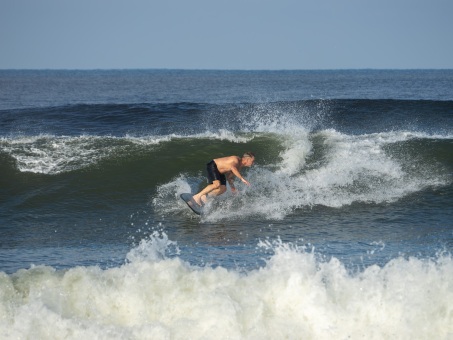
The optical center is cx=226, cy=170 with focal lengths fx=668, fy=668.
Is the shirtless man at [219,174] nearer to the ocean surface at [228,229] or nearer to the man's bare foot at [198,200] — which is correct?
the man's bare foot at [198,200]

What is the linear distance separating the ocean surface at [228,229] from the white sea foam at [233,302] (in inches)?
0.6

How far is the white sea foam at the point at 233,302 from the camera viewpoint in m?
6.60

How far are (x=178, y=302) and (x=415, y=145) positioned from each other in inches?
443

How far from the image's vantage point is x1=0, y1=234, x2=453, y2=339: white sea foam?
21.7 ft

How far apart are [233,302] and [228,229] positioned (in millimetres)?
4293

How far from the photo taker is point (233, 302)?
6770 mm

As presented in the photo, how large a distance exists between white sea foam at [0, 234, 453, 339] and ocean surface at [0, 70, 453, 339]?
0.05ft

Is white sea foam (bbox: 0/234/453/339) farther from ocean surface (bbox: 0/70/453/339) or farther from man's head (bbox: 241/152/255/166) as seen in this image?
man's head (bbox: 241/152/255/166)

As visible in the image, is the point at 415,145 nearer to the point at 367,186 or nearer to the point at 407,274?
the point at 367,186

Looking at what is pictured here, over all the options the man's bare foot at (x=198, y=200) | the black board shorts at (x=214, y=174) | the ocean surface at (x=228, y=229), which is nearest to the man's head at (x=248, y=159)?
the black board shorts at (x=214, y=174)

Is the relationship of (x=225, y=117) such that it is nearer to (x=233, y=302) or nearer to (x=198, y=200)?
(x=198, y=200)

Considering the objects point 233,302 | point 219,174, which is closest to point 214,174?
point 219,174

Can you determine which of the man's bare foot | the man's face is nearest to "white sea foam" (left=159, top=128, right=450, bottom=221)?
the man's bare foot

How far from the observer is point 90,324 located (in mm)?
6609
